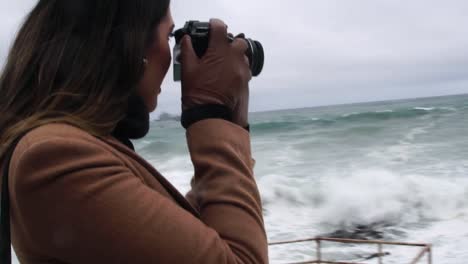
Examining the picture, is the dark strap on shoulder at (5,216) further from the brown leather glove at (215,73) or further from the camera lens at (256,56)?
the camera lens at (256,56)

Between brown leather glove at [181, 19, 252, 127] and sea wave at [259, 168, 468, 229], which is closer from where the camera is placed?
brown leather glove at [181, 19, 252, 127]

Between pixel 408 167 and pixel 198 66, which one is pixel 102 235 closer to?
pixel 198 66

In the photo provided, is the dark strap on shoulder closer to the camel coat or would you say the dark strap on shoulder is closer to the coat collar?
the camel coat

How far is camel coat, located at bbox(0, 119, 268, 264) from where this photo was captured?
0.48 meters

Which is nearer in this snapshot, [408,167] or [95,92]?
[95,92]

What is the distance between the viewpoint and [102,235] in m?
0.48

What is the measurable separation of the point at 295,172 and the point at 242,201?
13658 millimetres

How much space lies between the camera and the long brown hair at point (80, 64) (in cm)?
56

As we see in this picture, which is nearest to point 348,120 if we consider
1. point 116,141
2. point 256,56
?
point 256,56

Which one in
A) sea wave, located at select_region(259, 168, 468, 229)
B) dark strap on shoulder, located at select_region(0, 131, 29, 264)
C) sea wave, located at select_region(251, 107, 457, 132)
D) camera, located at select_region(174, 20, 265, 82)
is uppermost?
camera, located at select_region(174, 20, 265, 82)

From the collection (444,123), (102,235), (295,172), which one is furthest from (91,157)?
(444,123)

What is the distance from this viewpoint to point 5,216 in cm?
52

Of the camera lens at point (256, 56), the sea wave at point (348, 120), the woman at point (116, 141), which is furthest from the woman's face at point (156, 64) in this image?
the sea wave at point (348, 120)

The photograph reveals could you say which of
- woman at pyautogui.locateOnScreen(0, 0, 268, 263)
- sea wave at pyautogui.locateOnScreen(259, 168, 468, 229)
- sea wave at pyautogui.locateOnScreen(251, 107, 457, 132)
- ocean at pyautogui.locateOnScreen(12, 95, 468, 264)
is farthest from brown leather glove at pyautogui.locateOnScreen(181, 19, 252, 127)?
sea wave at pyautogui.locateOnScreen(251, 107, 457, 132)
